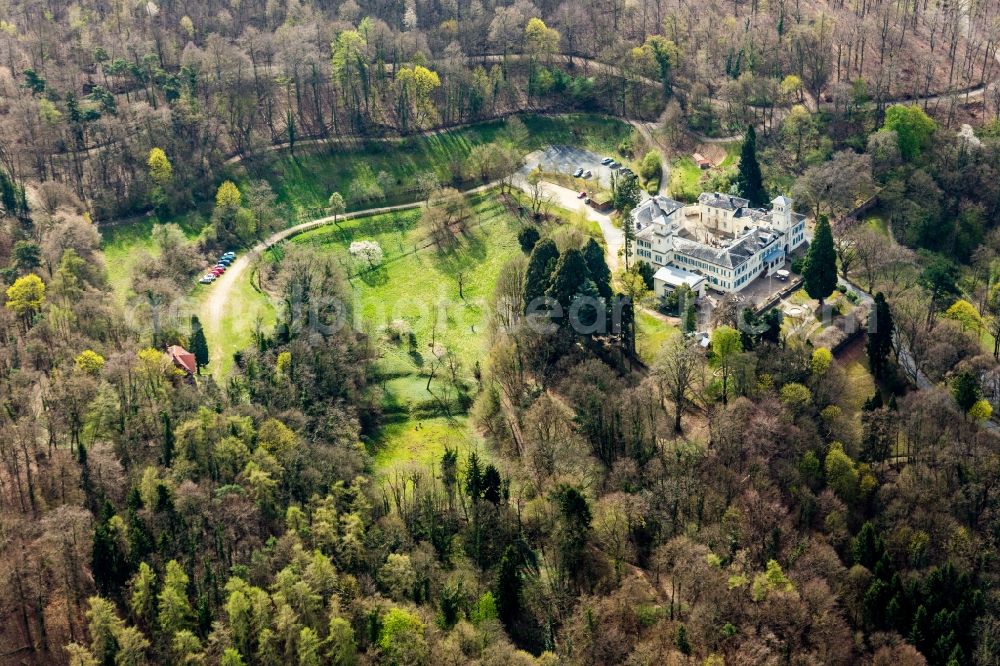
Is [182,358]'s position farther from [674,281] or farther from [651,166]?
[651,166]

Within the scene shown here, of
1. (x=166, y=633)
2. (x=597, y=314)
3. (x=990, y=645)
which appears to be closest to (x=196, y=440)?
(x=166, y=633)

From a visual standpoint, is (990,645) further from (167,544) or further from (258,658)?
(167,544)

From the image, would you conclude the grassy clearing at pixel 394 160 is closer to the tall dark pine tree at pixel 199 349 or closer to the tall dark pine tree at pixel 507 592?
the tall dark pine tree at pixel 199 349

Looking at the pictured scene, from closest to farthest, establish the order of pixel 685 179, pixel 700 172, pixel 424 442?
1. pixel 424 442
2. pixel 685 179
3. pixel 700 172

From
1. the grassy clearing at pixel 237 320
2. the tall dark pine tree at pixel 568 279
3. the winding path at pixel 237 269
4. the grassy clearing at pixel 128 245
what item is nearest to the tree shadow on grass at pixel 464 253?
the winding path at pixel 237 269

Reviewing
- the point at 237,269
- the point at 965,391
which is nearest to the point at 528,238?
the point at 237,269

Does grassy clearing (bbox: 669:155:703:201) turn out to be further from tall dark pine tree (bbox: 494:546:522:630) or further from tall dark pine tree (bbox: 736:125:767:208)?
tall dark pine tree (bbox: 494:546:522:630)
